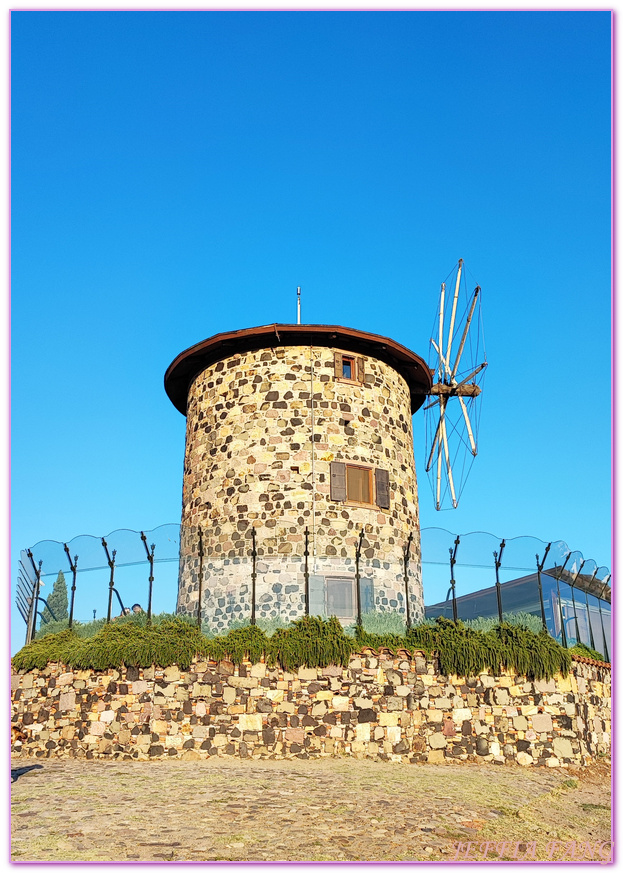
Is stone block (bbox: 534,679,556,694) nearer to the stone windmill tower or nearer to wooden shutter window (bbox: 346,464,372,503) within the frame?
the stone windmill tower

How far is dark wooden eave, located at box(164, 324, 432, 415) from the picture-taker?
67.1ft

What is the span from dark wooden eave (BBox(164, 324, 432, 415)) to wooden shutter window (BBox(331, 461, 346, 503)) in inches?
135

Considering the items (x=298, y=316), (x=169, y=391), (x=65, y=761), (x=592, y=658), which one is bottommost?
(x=65, y=761)

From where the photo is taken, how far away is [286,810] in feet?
34.2

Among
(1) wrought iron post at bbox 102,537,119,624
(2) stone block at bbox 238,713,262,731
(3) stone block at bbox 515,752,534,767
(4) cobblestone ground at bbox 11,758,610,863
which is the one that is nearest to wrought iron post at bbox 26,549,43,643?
(1) wrought iron post at bbox 102,537,119,624

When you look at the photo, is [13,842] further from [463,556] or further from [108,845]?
[463,556]

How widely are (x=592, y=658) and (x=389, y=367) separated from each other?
923 cm

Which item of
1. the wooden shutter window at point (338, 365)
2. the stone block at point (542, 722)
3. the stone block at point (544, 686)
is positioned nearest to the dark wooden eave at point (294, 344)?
the wooden shutter window at point (338, 365)

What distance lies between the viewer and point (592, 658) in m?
18.1

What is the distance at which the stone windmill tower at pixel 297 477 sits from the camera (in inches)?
736

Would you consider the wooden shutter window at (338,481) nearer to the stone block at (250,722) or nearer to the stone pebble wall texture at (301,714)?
the stone pebble wall texture at (301,714)

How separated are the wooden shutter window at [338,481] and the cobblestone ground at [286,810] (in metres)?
6.71

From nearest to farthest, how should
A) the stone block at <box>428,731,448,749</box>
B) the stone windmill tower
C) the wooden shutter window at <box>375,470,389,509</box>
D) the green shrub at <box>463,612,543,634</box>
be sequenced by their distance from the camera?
the stone block at <box>428,731,448,749</box>, the green shrub at <box>463,612,543,634</box>, the stone windmill tower, the wooden shutter window at <box>375,470,389,509</box>

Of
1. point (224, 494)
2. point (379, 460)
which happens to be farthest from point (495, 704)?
point (224, 494)
